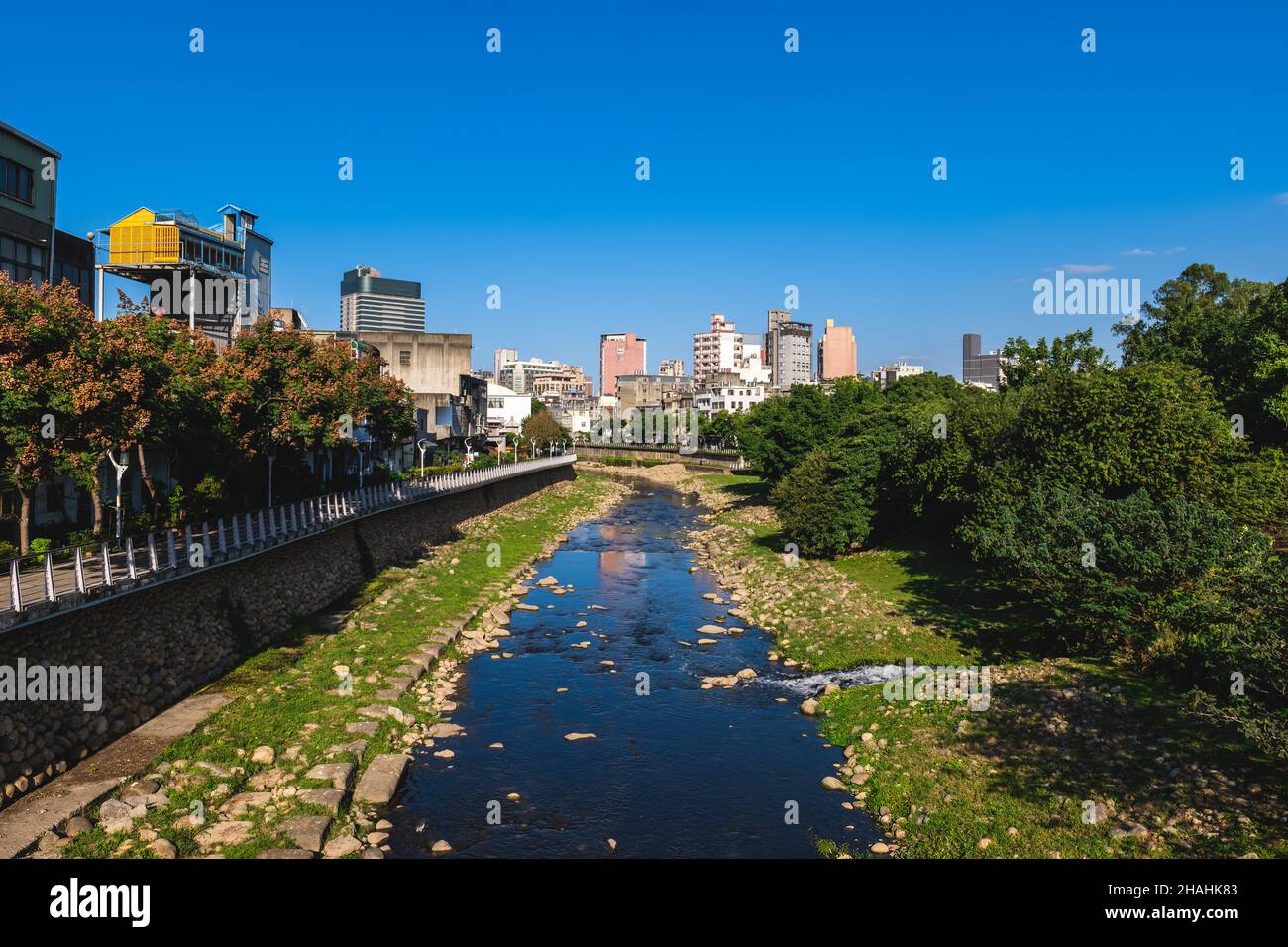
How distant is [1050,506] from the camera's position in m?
29.9

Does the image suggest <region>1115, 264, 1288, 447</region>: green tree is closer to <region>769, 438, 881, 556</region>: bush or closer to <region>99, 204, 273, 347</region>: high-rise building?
<region>769, 438, 881, 556</region>: bush

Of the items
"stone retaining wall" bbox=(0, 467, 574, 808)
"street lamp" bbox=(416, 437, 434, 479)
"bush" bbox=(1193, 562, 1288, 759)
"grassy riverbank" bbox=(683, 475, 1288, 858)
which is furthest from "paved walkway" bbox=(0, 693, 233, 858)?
"street lamp" bbox=(416, 437, 434, 479)

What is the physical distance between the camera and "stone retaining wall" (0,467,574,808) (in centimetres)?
1880

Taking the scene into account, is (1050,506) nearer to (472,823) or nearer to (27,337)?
(472,823)

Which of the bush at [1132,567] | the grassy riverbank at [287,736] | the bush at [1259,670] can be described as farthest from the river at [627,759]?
the bush at [1259,670]

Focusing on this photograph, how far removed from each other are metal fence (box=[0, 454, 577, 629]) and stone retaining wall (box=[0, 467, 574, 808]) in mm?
549

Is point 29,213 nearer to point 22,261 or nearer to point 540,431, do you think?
point 22,261

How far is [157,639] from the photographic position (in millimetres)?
24719

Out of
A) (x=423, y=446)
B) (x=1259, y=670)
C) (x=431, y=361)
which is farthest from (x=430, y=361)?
(x=1259, y=670)

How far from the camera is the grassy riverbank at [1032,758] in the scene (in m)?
16.8

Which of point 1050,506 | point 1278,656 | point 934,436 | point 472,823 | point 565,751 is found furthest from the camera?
point 934,436

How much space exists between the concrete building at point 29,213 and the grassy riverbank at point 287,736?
20.9m
